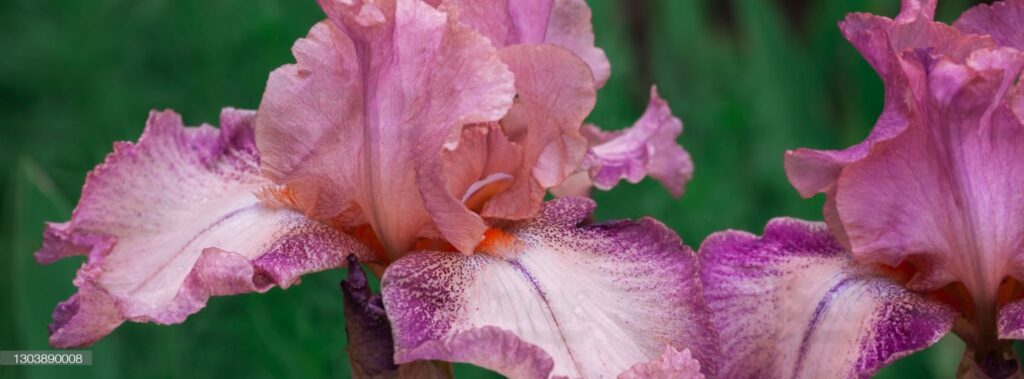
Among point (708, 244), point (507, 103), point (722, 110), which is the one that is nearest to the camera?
point (507, 103)

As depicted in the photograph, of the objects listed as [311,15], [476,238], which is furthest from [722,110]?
[476,238]

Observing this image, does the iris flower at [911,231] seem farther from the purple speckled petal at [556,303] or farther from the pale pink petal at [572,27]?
the pale pink petal at [572,27]

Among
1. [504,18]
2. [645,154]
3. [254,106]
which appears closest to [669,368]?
[504,18]

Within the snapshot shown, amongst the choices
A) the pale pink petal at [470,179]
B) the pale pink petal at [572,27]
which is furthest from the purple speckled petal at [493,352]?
the pale pink petal at [572,27]

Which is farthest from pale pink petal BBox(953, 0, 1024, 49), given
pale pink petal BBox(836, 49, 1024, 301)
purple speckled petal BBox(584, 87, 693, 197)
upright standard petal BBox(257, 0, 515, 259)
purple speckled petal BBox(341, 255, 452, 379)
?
purple speckled petal BBox(341, 255, 452, 379)

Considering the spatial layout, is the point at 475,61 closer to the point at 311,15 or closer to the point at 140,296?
the point at 140,296

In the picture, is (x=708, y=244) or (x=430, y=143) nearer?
(x=430, y=143)

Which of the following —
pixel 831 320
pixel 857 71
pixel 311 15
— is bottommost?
pixel 831 320

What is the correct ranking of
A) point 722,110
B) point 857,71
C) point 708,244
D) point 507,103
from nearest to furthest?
point 507,103 → point 708,244 → point 857,71 → point 722,110
